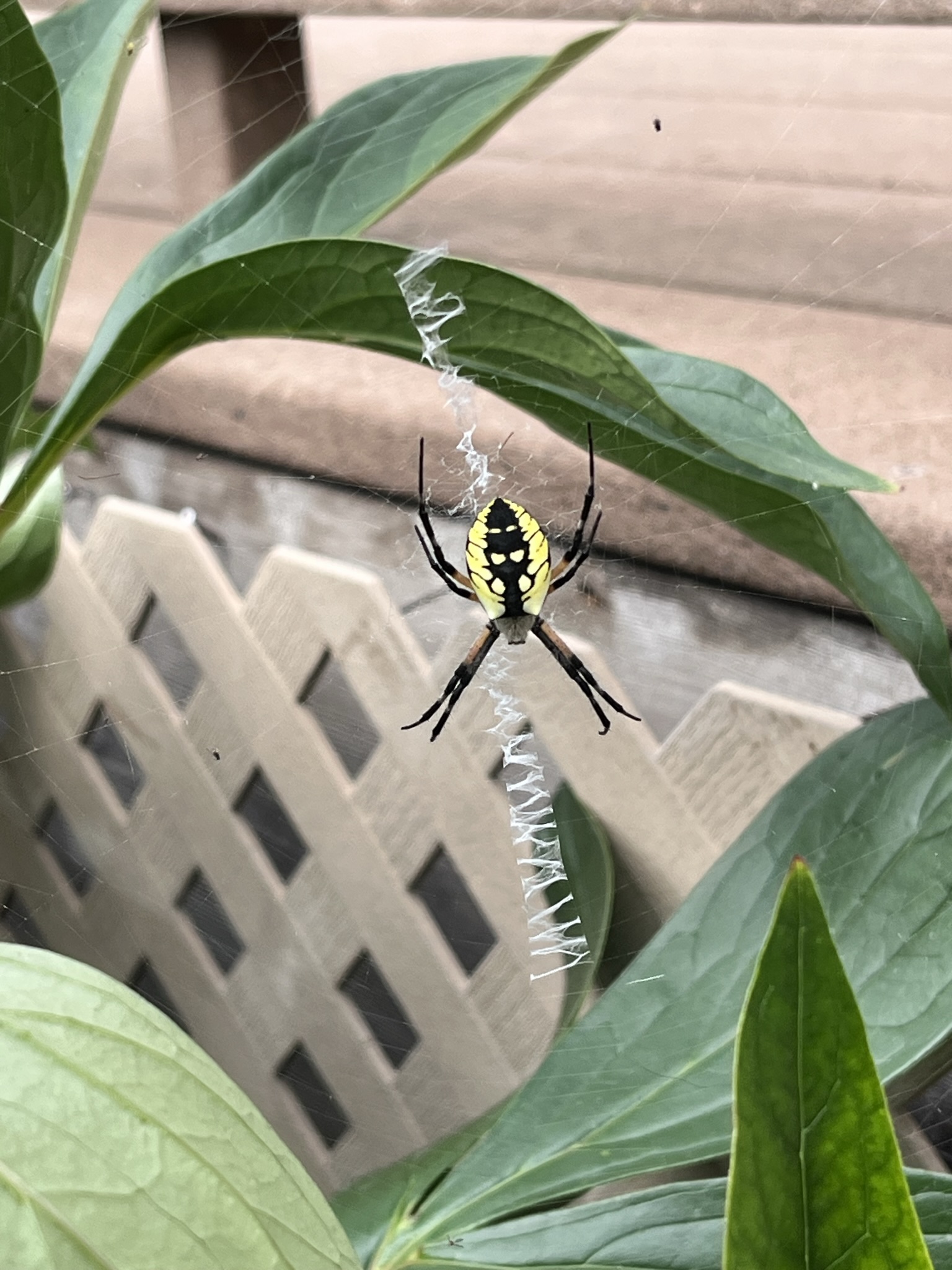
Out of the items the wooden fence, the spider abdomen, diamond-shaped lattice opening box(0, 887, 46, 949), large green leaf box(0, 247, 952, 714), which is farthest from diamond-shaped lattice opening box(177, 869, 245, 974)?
large green leaf box(0, 247, 952, 714)

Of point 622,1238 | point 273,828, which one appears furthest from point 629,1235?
point 273,828

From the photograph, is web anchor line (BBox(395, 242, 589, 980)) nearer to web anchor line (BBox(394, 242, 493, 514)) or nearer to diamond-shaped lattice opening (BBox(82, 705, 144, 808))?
web anchor line (BBox(394, 242, 493, 514))

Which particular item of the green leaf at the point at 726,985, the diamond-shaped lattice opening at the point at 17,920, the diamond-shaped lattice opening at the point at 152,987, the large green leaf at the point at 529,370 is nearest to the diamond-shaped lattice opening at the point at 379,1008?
the diamond-shaped lattice opening at the point at 152,987

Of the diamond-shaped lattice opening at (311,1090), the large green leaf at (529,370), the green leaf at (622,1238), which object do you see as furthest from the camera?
the diamond-shaped lattice opening at (311,1090)

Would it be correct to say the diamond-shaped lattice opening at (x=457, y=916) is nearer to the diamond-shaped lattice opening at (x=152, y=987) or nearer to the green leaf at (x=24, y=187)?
the diamond-shaped lattice opening at (x=152, y=987)

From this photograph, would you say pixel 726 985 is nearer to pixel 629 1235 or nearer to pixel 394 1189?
pixel 629 1235

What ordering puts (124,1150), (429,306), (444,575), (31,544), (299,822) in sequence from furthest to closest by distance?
(299,822)
(444,575)
(31,544)
(429,306)
(124,1150)

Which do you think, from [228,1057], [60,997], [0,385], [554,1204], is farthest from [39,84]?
[228,1057]
